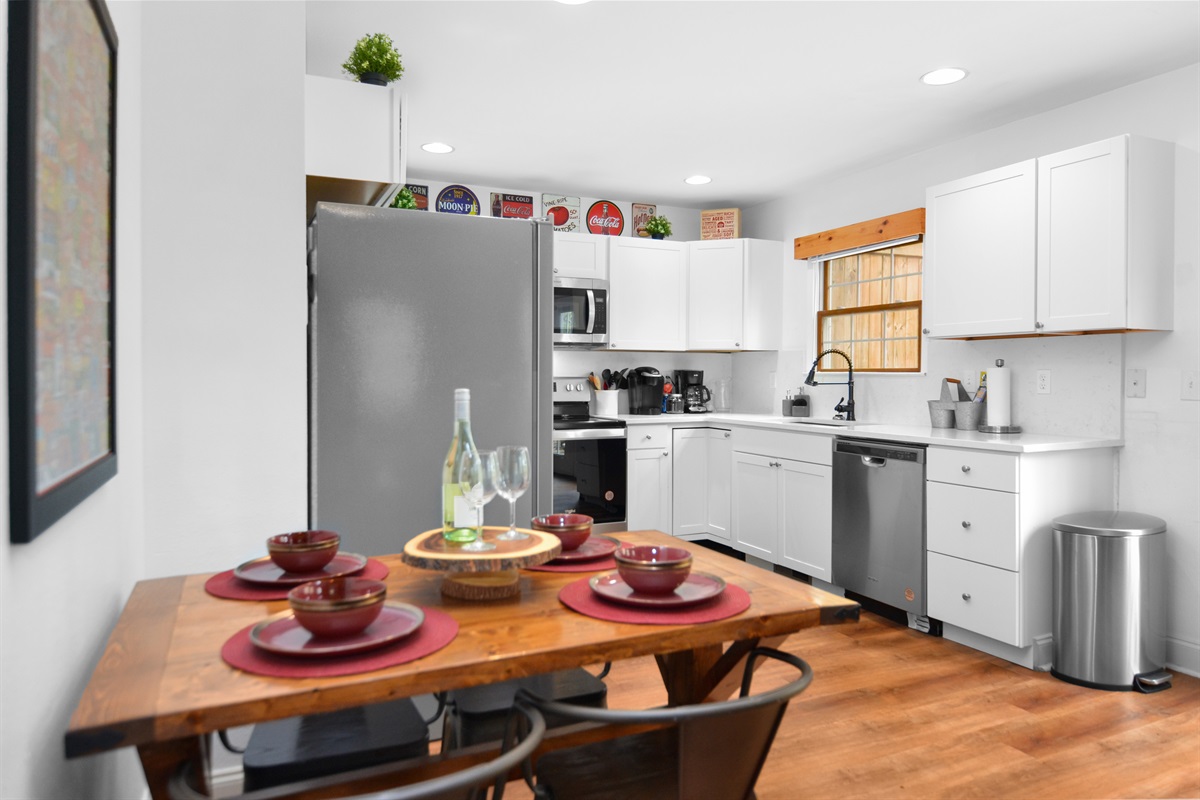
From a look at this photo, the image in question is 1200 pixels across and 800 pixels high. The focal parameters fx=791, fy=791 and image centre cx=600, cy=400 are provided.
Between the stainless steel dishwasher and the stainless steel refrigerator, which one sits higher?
the stainless steel refrigerator

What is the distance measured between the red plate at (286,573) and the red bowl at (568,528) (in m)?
0.39

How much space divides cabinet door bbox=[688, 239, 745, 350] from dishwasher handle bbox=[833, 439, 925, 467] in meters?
1.48

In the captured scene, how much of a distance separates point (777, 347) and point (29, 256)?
4886 mm

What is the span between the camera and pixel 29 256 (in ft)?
2.96

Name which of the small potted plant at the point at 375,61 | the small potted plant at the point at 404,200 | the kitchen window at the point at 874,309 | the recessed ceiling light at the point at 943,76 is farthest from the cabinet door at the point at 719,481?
the small potted plant at the point at 375,61

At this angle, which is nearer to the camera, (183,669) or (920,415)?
(183,669)

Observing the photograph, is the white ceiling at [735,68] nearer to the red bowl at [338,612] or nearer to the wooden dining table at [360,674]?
the wooden dining table at [360,674]

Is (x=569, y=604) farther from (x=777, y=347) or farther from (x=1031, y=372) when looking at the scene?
(x=777, y=347)

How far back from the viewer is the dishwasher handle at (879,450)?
11.8ft

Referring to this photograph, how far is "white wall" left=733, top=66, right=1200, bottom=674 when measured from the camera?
10.3ft

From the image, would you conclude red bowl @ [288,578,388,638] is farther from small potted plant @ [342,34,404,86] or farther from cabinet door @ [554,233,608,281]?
cabinet door @ [554,233,608,281]

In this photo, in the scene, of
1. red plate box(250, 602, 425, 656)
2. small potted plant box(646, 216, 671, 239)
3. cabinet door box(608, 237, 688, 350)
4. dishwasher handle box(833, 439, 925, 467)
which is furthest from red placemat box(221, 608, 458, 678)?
small potted plant box(646, 216, 671, 239)

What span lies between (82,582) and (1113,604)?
3286 millimetres

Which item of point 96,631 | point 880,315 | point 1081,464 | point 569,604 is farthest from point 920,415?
point 96,631
